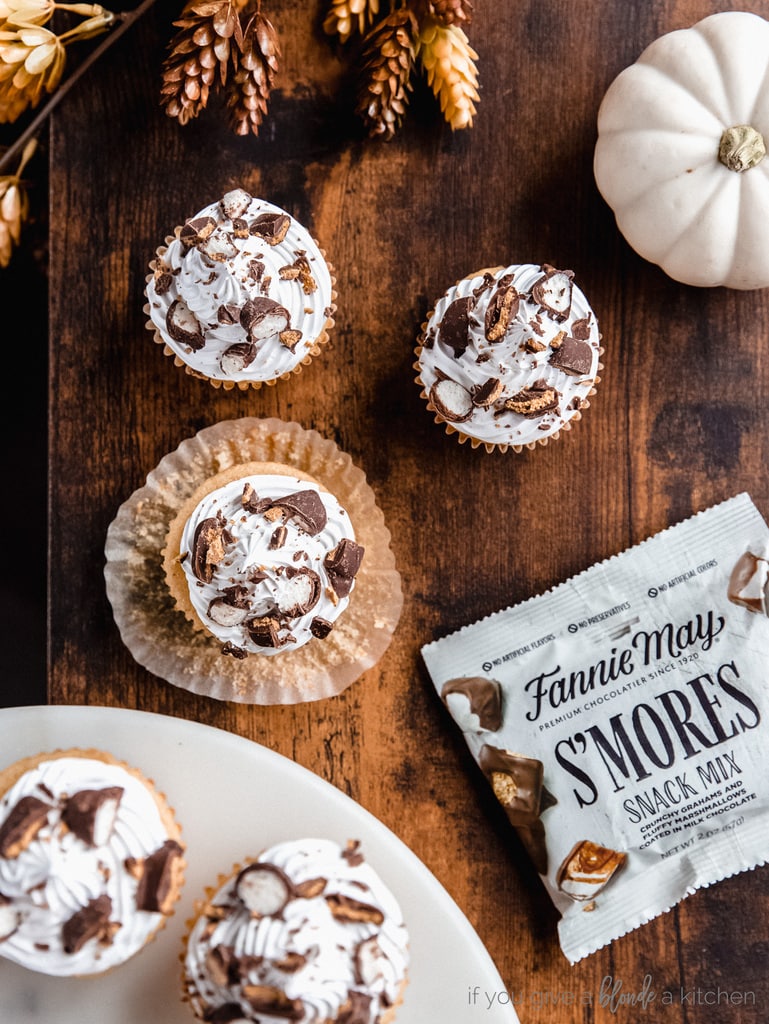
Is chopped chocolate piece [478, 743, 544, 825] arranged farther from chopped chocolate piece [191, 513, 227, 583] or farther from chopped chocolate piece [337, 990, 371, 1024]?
chopped chocolate piece [191, 513, 227, 583]

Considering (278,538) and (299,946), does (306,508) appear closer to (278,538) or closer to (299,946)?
(278,538)

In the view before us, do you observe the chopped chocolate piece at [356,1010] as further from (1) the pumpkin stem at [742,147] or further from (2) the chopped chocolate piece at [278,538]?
(1) the pumpkin stem at [742,147]

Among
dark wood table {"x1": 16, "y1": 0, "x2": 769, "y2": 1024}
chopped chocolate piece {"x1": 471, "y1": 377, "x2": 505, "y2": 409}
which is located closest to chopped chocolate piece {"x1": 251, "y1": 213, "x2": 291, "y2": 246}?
dark wood table {"x1": 16, "y1": 0, "x2": 769, "y2": 1024}

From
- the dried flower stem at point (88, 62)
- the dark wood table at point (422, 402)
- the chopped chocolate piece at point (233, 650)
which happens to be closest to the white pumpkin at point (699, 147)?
the dark wood table at point (422, 402)

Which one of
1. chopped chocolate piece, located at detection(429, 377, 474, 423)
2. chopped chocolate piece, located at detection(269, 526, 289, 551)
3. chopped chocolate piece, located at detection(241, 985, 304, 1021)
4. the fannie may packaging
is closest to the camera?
chopped chocolate piece, located at detection(241, 985, 304, 1021)

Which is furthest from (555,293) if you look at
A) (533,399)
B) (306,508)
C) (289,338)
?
(306,508)

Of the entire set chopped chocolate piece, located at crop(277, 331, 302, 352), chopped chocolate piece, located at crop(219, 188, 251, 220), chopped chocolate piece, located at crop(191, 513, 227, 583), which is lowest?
chopped chocolate piece, located at crop(191, 513, 227, 583)

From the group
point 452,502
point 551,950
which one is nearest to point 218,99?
point 452,502
